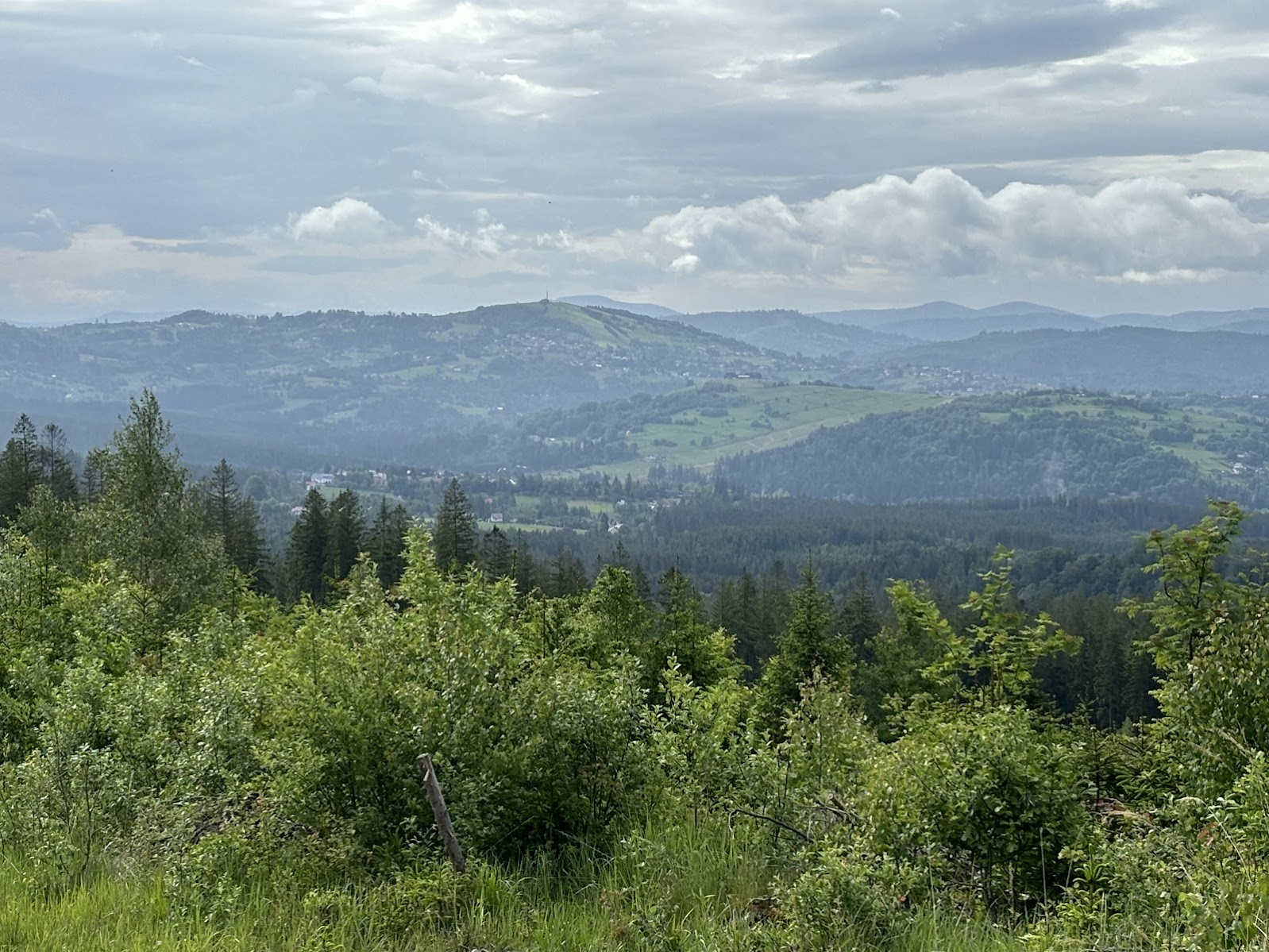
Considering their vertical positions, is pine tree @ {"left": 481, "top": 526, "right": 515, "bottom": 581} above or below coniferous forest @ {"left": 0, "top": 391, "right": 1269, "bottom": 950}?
below

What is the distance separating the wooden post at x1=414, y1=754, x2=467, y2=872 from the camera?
8445 mm

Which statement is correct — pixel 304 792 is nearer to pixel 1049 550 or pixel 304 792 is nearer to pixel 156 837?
pixel 156 837

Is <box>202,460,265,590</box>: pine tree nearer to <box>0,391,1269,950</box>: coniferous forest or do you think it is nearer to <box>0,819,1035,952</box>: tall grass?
<box>0,391,1269,950</box>: coniferous forest

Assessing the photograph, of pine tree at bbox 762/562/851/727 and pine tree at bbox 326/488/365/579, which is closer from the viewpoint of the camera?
pine tree at bbox 762/562/851/727

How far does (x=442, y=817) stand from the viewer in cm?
857

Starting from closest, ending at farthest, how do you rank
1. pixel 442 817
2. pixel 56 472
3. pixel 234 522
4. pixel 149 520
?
1. pixel 442 817
2. pixel 149 520
3. pixel 56 472
4. pixel 234 522

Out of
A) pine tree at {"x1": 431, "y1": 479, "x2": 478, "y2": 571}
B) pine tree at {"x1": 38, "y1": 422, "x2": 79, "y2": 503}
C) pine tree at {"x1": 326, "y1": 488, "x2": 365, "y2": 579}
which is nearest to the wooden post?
pine tree at {"x1": 431, "y1": 479, "x2": 478, "y2": 571}

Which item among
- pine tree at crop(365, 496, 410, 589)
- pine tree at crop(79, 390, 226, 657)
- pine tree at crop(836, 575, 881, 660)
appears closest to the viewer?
pine tree at crop(79, 390, 226, 657)

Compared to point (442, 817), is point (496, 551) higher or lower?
lower

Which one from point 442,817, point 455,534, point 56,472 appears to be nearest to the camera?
point 442,817

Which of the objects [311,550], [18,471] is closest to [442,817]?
[311,550]

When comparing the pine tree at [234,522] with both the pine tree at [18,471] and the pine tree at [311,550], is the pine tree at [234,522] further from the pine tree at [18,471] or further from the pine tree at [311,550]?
the pine tree at [18,471]

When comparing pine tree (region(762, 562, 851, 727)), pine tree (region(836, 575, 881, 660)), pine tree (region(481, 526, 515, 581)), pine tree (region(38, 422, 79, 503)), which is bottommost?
pine tree (region(836, 575, 881, 660))

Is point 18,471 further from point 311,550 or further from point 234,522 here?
point 311,550
